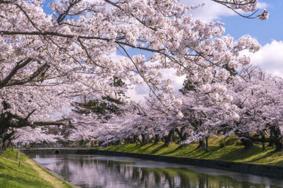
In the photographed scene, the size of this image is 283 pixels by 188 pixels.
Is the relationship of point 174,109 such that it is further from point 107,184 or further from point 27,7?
point 107,184

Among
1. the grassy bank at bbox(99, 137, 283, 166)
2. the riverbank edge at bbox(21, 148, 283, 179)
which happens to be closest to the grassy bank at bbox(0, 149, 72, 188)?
the riverbank edge at bbox(21, 148, 283, 179)

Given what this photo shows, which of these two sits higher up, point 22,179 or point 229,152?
point 229,152

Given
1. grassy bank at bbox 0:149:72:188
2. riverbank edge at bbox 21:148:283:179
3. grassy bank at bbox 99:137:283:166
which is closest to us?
grassy bank at bbox 0:149:72:188

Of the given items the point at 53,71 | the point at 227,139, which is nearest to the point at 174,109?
the point at 53,71

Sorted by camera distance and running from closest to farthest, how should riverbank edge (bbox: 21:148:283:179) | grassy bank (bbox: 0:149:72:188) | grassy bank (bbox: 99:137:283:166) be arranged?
1. grassy bank (bbox: 0:149:72:188)
2. riverbank edge (bbox: 21:148:283:179)
3. grassy bank (bbox: 99:137:283:166)

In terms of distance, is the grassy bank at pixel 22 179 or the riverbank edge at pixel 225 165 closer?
the grassy bank at pixel 22 179

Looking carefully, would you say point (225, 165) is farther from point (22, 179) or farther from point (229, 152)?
point (22, 179)

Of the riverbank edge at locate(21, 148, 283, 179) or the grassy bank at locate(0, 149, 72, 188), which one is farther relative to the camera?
the riverbank edge at locate(21, 148, 283, 179)

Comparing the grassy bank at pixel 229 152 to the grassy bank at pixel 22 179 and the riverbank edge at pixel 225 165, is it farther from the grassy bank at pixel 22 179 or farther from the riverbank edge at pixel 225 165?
the grassy bank at pixel 22 179

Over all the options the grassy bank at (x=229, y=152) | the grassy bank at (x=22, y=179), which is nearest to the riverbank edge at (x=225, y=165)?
the grassy bank at (x=229, y=152)

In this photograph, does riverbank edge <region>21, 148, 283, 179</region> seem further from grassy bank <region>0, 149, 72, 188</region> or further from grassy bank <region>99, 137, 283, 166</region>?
grassy bank <region>0, 149, 72, 188</region>

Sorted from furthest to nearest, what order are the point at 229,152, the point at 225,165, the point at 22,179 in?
the point at 229,152 < the point at 225,165 < the point at 22,179

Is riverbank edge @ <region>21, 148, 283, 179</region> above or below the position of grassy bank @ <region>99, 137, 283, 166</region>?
below

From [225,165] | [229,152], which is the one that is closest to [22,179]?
[225,165]
